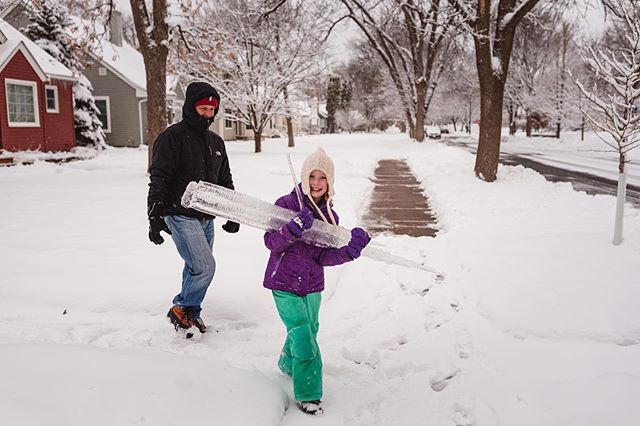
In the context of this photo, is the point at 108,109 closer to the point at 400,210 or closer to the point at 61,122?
the point at 61,122

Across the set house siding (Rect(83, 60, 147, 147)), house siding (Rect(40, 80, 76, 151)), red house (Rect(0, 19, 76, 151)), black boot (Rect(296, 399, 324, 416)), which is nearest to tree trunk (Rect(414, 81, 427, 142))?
house siding (Rect(83, 60, 147, 147))

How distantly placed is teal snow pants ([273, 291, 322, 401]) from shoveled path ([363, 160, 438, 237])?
496 cm

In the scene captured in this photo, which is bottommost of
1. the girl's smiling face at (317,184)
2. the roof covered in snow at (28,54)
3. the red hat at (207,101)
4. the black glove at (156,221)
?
the black glove at (156,221)

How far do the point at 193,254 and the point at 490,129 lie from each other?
428 inches

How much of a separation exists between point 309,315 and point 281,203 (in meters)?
0.78

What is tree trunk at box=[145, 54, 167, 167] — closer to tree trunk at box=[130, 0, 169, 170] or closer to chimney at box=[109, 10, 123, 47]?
tree trunk at box=[130, 0, 169, 170]

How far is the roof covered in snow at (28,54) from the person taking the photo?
19766 mm

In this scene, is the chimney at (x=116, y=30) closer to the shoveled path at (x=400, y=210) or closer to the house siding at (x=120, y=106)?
the house siding at (x=120, y=106)

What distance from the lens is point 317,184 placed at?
10.8ft

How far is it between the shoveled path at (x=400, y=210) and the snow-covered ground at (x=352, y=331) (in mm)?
537

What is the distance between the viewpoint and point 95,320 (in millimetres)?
4418

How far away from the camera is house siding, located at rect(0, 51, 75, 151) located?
789 inches

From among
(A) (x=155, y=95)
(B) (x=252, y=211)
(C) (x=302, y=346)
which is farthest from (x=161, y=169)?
(A) (x=155, y=95)

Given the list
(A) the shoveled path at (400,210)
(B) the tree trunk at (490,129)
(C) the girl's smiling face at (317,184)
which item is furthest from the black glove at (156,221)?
(B) the tree trunk at (490,129)
